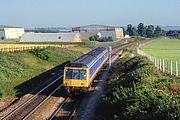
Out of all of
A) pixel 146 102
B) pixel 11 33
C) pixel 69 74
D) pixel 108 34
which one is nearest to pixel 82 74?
pixel 69 74

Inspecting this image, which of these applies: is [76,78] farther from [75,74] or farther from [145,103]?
[145,103]

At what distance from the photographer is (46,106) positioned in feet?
75.8

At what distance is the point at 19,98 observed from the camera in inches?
1020

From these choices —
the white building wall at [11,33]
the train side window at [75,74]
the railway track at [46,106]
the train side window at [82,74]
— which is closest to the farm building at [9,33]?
the white building wall at [11,33]

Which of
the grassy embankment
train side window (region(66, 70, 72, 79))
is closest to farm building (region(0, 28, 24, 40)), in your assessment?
train side window (region(66, 70, 72, 79))

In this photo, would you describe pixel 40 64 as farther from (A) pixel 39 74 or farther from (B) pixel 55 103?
(B) pixel 55 103

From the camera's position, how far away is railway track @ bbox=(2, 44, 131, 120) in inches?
804

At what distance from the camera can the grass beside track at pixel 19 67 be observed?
29586 millimetres

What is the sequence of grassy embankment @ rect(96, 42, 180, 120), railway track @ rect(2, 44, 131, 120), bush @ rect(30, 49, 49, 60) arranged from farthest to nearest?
bush @ rect(30, 49, 49, 60)
railway track @ rect(2, 44, 131, 120)
grassy embankment @ rect(96, 42, 180, 120)

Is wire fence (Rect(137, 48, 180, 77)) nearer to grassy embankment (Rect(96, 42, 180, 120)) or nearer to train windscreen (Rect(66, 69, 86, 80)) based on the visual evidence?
grassy embankment (Rect(96, 42, 180, 120))

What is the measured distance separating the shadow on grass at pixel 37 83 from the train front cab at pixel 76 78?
165 inches

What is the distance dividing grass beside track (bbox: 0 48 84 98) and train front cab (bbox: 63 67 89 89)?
470 centimetres

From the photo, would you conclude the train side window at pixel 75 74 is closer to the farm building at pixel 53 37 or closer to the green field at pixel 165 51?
the green field at pixel 165 51

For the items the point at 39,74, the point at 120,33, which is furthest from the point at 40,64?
the point at 120,33
